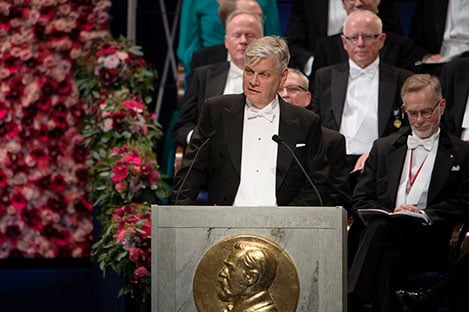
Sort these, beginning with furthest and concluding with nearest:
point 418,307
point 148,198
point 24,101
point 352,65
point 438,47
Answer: point 24,101 → point 438,47 → point 352,65 → point 148,198 → point 418,307

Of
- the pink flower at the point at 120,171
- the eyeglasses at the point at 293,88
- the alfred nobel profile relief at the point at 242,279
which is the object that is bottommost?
the alfred nobel profile relief at the point at 242,279

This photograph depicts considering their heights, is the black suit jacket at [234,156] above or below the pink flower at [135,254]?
above

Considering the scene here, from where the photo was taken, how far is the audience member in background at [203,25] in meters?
7.16

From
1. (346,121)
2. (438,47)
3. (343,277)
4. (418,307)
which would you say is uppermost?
(438,47)

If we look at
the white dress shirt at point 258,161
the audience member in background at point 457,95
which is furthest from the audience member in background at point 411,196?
the white dress shirt at point 258,161

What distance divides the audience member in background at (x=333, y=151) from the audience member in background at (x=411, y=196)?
0.07 meters

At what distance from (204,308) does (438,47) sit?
3.52 metres

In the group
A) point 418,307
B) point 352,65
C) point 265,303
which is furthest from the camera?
point 352,65

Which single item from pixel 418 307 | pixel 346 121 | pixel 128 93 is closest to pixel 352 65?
pixel 346 121

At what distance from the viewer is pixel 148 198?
5902mm

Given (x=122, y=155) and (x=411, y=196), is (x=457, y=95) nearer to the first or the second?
(x=411, y=196)

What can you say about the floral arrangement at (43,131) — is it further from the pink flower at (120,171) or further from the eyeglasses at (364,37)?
the eyeglasses at (364,37)

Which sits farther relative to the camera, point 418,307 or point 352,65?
point 352,65

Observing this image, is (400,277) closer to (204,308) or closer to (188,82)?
(204,308)
